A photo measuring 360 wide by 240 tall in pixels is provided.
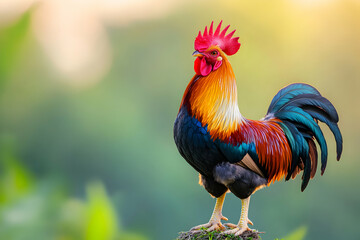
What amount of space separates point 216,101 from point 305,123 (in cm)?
47

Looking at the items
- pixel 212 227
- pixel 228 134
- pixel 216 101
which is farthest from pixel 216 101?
pixel 212 227

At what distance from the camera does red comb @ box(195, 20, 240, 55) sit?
1.47m

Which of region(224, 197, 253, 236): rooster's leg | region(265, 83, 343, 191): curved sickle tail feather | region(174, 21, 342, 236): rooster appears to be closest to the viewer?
region(174, 21, 342, 236): rooster

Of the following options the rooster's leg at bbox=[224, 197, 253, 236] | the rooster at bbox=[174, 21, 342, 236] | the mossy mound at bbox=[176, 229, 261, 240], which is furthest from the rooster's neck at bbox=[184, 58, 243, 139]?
the mossy mound at bbox=[176, 229, 261, 240]

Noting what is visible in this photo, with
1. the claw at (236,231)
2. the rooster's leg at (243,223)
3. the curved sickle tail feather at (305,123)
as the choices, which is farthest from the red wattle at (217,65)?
the claw at (236,231)

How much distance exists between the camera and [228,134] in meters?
1.46

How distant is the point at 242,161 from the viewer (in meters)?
1.49

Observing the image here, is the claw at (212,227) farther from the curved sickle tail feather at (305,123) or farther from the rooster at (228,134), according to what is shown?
the curved sickle tail feather at (305,123)

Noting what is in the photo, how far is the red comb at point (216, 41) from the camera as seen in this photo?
147 cm

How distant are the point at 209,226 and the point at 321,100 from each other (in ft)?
2.53

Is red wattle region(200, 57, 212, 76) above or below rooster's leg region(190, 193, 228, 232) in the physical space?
above

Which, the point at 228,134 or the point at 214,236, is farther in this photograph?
the point at 214,236

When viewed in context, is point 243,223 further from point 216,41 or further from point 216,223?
point 216,41

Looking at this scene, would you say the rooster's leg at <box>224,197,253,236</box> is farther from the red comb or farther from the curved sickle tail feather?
the red comb
